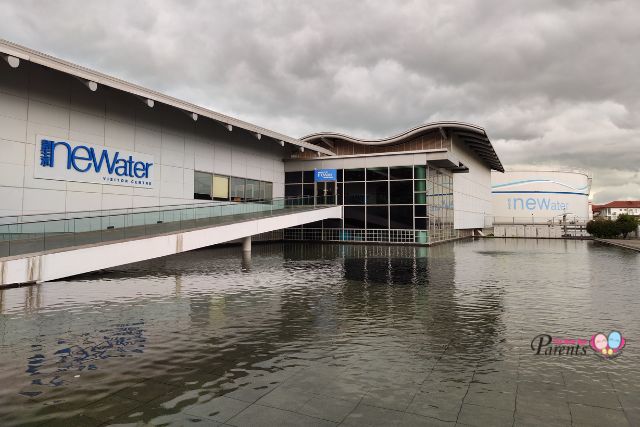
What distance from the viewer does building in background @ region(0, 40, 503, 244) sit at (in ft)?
59.4

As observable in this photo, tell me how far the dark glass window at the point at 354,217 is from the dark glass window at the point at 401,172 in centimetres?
390

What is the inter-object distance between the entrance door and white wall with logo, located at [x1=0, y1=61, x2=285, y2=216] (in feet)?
26.7

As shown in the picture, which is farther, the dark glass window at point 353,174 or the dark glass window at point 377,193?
the dark glass window at point 353,174

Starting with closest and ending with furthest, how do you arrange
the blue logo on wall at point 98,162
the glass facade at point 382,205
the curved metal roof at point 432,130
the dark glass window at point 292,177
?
the blue logo on wall at point 98,162 < the glass facade at point 382,205 < the dark glass window at point 292,177 < the curved metal roof at point 432,130

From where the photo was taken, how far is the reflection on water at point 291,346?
4605 millimetres

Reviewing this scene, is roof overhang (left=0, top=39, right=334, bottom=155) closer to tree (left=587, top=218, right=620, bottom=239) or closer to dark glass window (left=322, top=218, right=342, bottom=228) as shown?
dark glass window (left=322, top=218, right=342, bottom=228)

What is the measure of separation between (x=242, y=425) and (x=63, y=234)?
1326 cm

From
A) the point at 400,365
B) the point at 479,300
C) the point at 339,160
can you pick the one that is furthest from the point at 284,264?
the point at 339,160

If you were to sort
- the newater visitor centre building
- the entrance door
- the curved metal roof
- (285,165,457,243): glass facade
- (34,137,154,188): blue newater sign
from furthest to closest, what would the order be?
the curved metal roof → the entrance door → (285,165,457,243): glass facade → (34,137,154,188): blue newater sign → the newater visitor centre building

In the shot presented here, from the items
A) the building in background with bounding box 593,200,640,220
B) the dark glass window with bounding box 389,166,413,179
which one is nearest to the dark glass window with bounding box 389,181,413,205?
the dark glass window with bounding box 389,166,413,179

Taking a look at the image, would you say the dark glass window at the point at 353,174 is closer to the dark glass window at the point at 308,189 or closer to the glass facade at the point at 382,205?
the glass facade at the point at 382,205

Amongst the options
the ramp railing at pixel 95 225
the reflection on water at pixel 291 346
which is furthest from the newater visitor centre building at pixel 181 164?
the reflection on water at pixel 291 346

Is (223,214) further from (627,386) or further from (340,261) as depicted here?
(627,386)

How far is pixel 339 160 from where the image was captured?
3609cm
